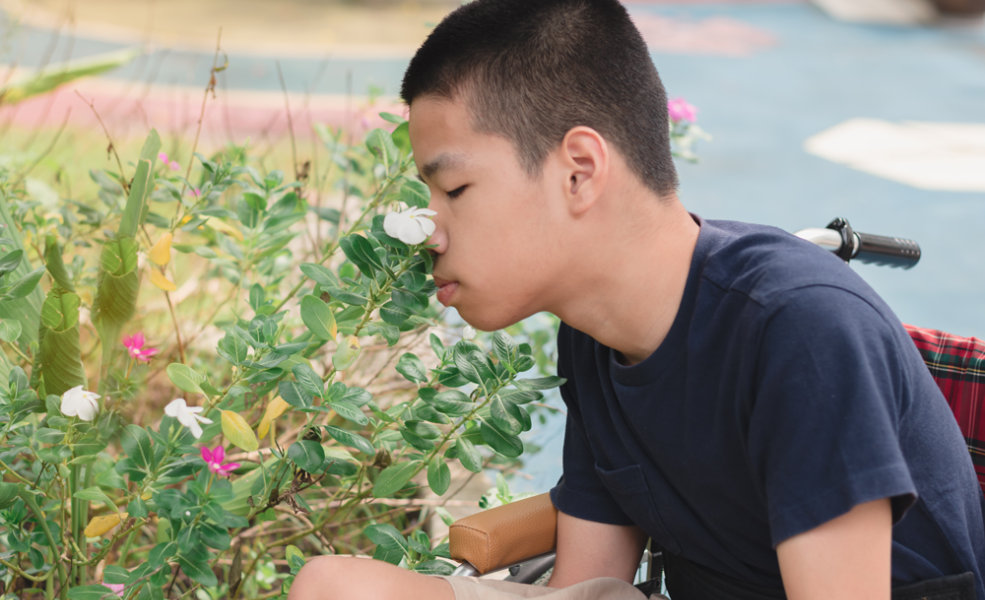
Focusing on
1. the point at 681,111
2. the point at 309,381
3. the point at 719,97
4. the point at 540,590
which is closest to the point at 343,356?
the point at 309,381

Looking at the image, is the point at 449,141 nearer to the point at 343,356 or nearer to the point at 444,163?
the point at 444,163

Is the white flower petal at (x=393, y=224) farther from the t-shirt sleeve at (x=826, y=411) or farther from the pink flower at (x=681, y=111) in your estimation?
the pink flower at (x=681, y=111)

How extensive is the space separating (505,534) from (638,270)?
1.41ft

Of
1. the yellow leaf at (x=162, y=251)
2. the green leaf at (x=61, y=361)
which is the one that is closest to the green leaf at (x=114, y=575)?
the green leaf at (x=61, y=361)

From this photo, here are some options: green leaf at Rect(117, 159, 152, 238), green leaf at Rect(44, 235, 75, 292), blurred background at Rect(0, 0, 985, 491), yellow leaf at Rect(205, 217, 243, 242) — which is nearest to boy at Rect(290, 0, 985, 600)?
green leaf at Rect(117, 159, 152, 238)

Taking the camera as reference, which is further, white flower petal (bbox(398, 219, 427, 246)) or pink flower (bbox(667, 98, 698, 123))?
pink flower (bbox(667, 98, 698, 123))

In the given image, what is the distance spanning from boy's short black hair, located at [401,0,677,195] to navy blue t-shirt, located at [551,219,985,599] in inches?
7.0

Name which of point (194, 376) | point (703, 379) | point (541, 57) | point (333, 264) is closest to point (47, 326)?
point (194, 376)

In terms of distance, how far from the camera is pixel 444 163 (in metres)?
1.02

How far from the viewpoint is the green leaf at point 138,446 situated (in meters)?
1.01

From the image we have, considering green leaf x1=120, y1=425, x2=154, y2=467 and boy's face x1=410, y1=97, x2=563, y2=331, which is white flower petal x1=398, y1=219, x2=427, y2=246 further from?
green leaf x1=120, y1=425, x2=154, y2=467

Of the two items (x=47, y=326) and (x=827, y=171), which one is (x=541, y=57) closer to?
(x=47, y=326)

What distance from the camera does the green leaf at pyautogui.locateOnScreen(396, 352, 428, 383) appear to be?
3.68 ft

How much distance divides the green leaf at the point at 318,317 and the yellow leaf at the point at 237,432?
15 centimetres
